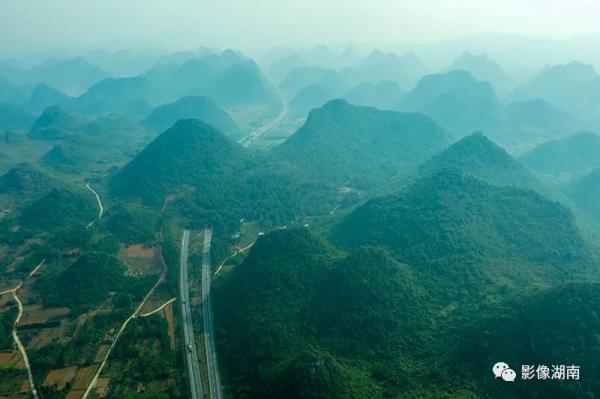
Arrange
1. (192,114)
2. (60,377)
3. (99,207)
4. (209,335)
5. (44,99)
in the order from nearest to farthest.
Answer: (60,377) → (209,335) → (99,207) → (192,114) → (44,99)

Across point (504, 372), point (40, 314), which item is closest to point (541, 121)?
point (504, 372)

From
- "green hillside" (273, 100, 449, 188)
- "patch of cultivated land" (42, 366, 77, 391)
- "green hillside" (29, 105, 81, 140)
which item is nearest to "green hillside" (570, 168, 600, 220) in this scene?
"green hillside" (273, 100, 449, 188)

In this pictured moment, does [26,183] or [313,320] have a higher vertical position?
[26,183]

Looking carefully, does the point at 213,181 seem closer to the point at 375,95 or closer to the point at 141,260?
the point at 141,260

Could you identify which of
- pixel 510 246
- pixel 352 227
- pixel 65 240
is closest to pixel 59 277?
pixel 65 240

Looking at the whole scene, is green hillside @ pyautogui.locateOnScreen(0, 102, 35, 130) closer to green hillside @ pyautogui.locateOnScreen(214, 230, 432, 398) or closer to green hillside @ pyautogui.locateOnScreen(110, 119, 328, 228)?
green hillside @ pyautogui.locateOnScreen(110, 119, 328, 228)

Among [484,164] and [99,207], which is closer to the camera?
[99,207]

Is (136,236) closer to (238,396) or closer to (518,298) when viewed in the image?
(238,396)

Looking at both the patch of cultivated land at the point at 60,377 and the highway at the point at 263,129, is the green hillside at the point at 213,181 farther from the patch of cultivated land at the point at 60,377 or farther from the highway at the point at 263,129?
the patch of cultivated land at the point at 60,377
